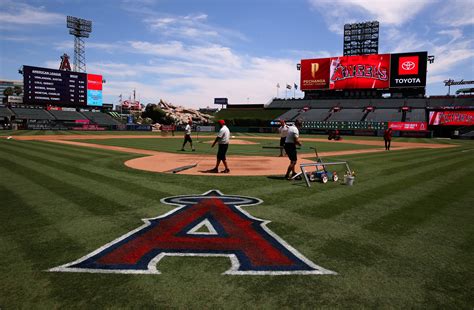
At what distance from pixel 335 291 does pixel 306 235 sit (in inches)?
72.9

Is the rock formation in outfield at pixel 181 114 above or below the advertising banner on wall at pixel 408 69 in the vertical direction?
below

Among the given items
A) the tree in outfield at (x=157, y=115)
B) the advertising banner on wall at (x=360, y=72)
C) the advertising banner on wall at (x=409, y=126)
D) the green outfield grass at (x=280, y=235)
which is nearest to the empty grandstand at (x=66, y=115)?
the tree in outfield at (x=157, y=115)

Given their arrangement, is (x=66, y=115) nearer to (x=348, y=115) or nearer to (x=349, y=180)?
(x=348, y=115)

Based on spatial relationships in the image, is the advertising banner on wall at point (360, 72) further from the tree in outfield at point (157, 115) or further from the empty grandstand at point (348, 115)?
the tree in outfield at point (157, 115)

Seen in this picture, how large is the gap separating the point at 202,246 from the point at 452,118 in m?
64.3

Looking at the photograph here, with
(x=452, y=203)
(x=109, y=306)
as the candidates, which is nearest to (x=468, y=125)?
(x=452, y=203)

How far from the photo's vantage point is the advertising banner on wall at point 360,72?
66.1 meters

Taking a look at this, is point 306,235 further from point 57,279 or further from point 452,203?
point 452,203

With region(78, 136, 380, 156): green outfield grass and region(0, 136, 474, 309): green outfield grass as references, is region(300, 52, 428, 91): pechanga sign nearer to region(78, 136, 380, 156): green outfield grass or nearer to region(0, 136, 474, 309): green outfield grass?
region(78, 136, 380, 156): green outfield grass

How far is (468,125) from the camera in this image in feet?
178

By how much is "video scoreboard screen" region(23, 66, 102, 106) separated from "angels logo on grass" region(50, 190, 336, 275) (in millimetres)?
66358

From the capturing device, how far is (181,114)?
101312mm

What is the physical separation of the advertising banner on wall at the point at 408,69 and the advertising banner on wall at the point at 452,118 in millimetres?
9422

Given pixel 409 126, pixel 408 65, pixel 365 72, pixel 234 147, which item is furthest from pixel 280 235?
pixel 365 72
